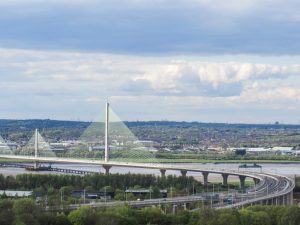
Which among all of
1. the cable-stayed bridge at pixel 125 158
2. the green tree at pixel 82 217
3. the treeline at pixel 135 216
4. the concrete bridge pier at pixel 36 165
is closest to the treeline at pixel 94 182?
Result: the cable-stayed bridge at pixel 125 158

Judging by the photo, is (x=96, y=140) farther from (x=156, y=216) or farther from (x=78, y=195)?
(x=156, y=216)

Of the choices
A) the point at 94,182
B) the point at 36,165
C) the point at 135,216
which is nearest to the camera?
the point at 135,216

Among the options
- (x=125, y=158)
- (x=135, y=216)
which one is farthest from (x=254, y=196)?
(x=125, y=158)

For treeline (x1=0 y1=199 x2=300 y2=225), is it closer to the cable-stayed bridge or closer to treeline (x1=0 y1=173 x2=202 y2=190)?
the cable-stayed bridge

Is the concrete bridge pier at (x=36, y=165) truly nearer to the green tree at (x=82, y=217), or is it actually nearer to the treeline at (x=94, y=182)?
the treeline at (x=94, y=182)

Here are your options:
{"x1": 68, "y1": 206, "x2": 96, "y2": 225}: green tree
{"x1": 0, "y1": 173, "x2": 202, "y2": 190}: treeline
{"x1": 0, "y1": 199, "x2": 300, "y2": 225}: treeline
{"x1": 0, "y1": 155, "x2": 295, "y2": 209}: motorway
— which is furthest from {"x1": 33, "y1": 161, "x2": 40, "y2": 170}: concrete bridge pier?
{"x1": 68, "y1": 206, "x2": 96, "y2": 225}: green tree

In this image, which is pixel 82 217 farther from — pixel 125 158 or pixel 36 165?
pixel 36 165

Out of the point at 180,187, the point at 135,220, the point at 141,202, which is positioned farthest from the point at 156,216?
the point at 180,187
